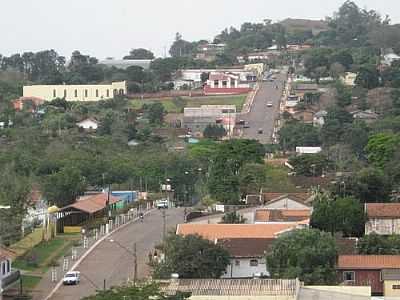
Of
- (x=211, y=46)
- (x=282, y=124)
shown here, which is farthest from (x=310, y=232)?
(x=211, y=46)

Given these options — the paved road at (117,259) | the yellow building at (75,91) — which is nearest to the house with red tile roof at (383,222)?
the paved road at (117,259)

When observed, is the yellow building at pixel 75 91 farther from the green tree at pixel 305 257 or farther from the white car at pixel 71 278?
the green tree at pixel 305 257

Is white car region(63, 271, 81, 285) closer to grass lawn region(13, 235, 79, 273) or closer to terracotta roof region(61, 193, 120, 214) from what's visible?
grass lawn region(13, 235, 79, 273)

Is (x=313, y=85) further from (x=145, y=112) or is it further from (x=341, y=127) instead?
(x=341, y=127)

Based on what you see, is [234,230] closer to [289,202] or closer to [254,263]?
[254,263]

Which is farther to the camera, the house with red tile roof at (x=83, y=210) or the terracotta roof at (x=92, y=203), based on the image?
the terracotta roof at (x=92, y=203)

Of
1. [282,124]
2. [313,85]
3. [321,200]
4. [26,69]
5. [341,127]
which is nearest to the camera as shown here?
[321,200]
